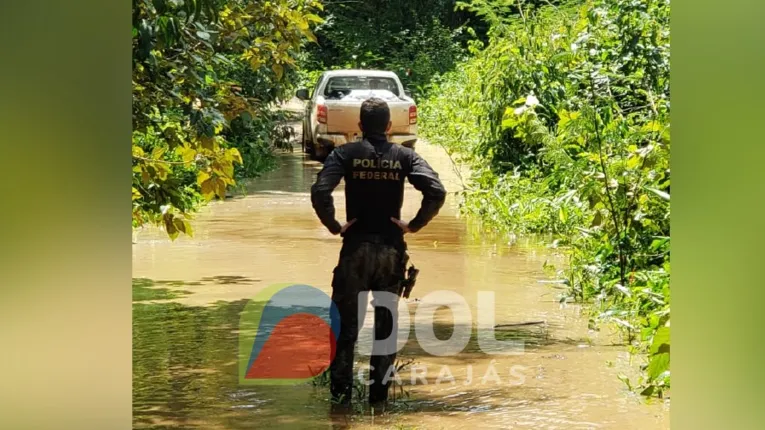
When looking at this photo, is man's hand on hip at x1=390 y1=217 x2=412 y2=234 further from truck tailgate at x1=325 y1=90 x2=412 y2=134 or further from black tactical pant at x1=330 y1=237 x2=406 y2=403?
truck tailgate at x1=325 y1=90 x2=412 y2=134

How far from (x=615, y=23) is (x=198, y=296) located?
4.25 m

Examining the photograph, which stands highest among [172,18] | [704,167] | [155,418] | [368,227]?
[172,18]

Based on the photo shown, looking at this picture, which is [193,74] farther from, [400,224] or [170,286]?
[170,286]

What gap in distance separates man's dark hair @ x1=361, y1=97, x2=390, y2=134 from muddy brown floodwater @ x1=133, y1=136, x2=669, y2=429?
1.64 metres

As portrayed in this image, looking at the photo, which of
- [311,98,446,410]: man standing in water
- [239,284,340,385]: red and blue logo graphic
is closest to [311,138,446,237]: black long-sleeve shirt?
[311,98,446,410]: man standing in water

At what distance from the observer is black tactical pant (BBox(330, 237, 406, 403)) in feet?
22.6

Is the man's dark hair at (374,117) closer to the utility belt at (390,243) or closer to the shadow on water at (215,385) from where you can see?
the utility belt at (390,243)

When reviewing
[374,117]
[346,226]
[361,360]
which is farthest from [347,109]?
[346,226]

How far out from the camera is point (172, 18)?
264 inches

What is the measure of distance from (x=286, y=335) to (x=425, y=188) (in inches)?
101

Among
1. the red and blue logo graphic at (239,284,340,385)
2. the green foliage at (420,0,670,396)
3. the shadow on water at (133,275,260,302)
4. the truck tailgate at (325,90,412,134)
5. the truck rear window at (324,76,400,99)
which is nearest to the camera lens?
the red and blue logo graphic at (239,284,340,385)

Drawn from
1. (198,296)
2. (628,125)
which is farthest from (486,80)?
(198,296)

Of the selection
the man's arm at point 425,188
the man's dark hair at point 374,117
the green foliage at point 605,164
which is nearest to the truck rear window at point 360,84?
the green foliage at point 605,164

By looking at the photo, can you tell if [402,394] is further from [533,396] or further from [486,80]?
[486,80]
